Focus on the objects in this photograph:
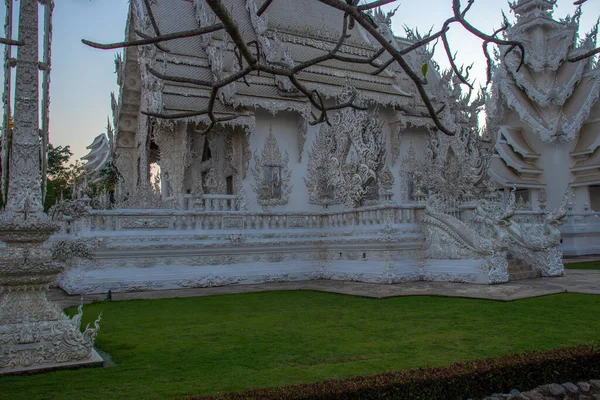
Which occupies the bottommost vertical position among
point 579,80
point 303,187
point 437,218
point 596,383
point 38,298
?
point 596,383

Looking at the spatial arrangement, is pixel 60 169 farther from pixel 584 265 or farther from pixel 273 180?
pixel 584 265

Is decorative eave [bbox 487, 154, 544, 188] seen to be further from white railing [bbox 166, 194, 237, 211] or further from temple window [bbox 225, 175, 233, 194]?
white railing [bbox 166, 194, 237, 211]

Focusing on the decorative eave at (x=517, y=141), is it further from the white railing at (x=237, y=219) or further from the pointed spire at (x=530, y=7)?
the white railing at (x=237, y=219)

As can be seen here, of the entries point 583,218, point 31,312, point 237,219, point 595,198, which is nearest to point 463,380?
point 31,312

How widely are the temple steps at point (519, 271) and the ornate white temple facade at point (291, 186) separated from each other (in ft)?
0.12

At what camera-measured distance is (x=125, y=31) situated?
15883 mm

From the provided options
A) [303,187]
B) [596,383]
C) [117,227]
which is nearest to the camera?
[596,383]

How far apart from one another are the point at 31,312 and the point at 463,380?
3.42 meters

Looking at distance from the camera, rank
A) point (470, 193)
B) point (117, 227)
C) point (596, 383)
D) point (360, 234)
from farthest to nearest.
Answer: point (470, 193), point (360, 234), point (117, 227), point (596, 383)

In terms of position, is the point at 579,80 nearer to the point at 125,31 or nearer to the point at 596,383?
the point at 125,31

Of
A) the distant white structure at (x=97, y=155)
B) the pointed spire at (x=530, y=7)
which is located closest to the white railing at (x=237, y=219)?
the distant white structure at (x=97, y=155)

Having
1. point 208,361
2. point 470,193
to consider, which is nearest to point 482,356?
point 208,361

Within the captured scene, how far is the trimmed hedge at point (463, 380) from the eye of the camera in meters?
3.33

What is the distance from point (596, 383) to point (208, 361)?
9.72 feet
